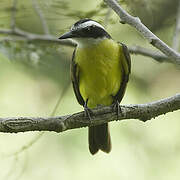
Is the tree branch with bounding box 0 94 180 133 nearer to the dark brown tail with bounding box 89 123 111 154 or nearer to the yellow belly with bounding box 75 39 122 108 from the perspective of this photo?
the yellow belly with bounding box 75 39 122 108

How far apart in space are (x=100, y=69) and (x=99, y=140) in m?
0.86

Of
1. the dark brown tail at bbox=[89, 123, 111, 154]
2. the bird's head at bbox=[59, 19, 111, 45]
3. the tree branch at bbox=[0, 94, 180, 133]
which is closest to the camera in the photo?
the tree branch at bbox=[0, 94, 180, 133]

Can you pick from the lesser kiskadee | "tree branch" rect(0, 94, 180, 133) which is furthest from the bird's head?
"tree branch" rect(0, 94, 180, 133)

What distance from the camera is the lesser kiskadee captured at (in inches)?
182

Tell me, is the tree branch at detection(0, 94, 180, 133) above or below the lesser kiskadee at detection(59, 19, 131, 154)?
above

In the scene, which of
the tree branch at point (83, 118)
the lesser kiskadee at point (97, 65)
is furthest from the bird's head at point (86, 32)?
the tree branch at point (83, 118)

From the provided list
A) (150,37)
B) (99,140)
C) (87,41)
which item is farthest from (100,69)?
(150,37)

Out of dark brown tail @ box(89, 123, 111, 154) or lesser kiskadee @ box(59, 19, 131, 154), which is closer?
lesser kiskadee @ box(59, 19, 131, 154)

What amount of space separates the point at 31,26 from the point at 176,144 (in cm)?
253

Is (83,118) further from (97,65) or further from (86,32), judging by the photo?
(86,32)

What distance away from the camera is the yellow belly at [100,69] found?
182 inches

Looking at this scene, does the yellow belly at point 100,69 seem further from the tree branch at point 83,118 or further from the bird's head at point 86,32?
the tree branch at point 83,118

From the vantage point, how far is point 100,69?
4.62 m

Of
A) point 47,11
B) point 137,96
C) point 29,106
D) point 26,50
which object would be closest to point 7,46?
point 26,50
